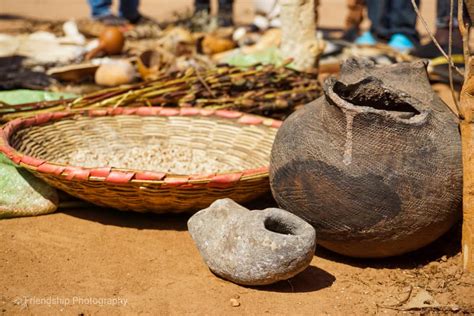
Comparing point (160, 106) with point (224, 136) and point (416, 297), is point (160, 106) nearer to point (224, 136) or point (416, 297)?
point (224, 136)

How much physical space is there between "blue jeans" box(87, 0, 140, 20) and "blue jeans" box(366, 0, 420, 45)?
10.8ft

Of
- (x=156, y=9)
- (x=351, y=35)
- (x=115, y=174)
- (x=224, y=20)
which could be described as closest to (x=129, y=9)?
(x=224, y=20)

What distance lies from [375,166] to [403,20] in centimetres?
536

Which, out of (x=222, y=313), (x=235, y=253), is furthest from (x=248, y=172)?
(x=222, y=313)

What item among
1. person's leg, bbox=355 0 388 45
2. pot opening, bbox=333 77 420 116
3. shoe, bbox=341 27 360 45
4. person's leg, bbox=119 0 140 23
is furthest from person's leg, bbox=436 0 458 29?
pot opening, bbox=333 77 420 116

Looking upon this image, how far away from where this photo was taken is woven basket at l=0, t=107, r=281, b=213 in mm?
3041

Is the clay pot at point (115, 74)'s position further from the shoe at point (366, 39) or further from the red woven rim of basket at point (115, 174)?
the shoe at point (366, 39)

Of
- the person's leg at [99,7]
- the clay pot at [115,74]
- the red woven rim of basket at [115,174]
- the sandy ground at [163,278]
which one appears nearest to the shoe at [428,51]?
the clay pot at [115,74]

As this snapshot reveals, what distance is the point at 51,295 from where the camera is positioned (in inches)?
102

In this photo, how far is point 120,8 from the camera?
29.6ft

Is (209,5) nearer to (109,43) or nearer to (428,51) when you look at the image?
(109,43)

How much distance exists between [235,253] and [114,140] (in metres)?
1.64

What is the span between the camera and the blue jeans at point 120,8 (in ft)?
28.6

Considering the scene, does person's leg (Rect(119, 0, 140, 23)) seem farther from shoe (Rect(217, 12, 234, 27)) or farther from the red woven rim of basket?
the red woven rim of basket
